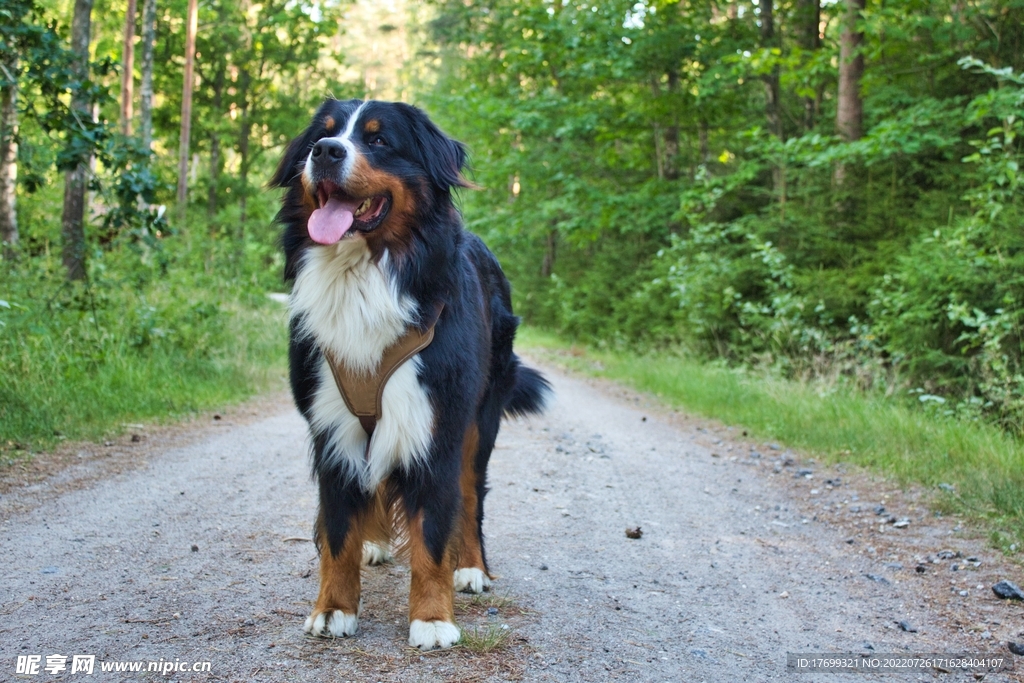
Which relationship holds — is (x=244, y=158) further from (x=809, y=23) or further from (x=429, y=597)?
(x=429, y=597)

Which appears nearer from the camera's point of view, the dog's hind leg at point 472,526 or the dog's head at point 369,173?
the dog's head at point 369,173

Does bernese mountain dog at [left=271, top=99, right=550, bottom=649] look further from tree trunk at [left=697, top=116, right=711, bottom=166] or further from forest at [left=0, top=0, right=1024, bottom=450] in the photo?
tree trunk at [left=697, top=116, right=711, bottom=166]

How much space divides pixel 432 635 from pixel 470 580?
2.26 ft

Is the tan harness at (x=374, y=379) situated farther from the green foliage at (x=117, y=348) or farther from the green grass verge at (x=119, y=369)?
the green foliage at (x=117, y=348)

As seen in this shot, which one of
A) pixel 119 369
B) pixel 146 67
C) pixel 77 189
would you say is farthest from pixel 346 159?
pixel 146 67

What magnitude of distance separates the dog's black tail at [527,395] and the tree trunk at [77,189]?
4636 millimetres

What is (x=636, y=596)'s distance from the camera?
363 centimetres

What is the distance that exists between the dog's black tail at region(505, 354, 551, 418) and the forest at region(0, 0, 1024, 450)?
3.47ft

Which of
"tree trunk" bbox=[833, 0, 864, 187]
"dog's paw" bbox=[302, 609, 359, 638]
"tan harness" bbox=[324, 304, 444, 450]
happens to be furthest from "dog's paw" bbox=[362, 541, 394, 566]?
"tree trunk" bbox=[833, 0, 864, 187]

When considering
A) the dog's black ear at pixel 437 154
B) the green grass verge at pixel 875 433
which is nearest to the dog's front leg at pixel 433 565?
the dog's black ear at pixel 437 154

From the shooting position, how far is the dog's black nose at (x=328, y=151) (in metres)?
3.05

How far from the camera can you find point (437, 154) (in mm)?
3340

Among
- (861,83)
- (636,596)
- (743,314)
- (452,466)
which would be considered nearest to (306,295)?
(452,466)

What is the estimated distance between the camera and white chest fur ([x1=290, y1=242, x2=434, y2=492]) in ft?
9.98
